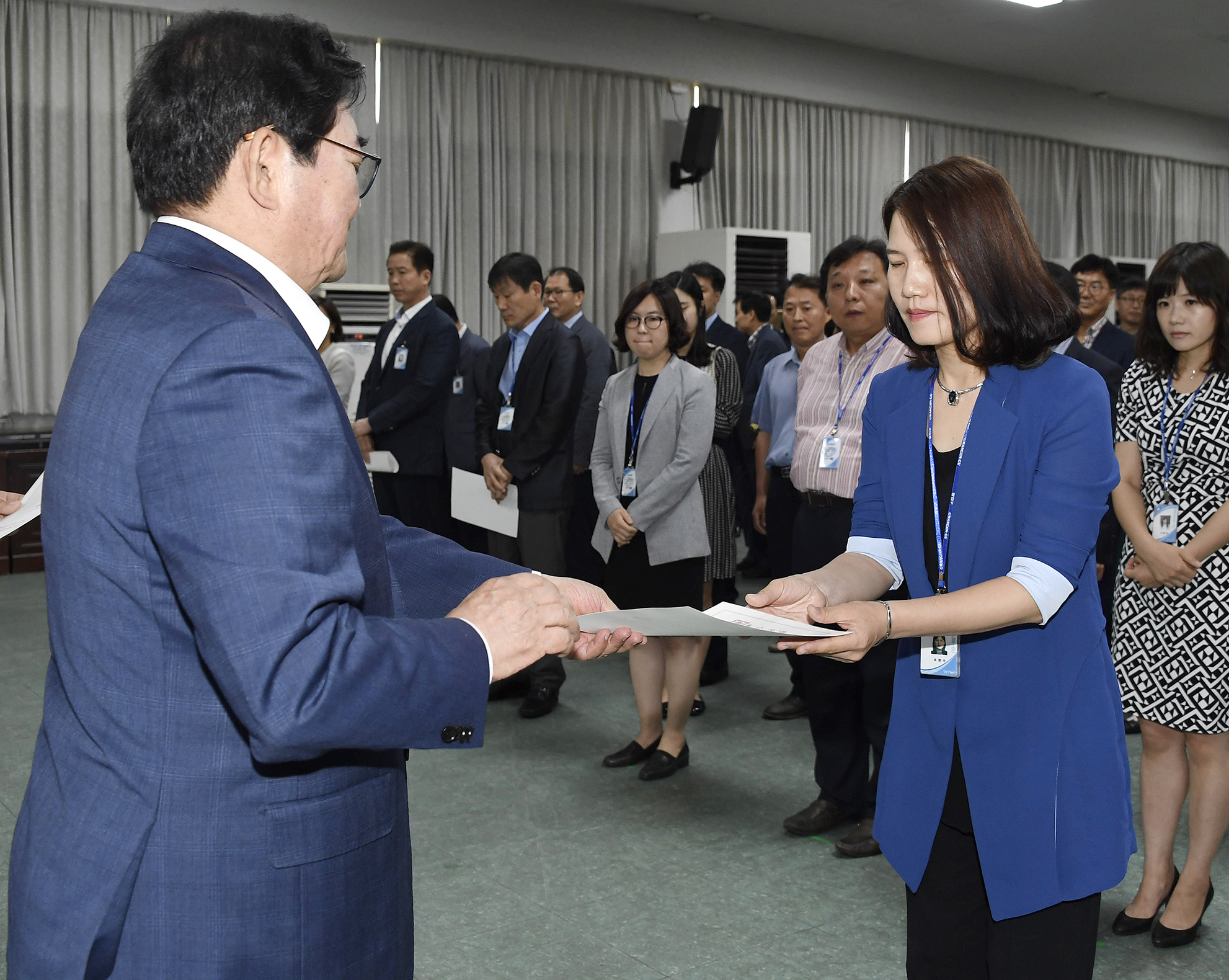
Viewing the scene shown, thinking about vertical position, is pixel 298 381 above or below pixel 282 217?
below

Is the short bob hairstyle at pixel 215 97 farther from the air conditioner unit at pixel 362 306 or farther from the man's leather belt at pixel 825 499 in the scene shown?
the air conditioner unit at pixel 362 306

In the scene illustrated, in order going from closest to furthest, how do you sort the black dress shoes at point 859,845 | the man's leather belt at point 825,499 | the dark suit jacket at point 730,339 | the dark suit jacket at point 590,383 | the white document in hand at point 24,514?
1. the white document in hand at point 24,514
2. the black dress shoes at point 859,845
3. the man's leather belt at point 825,499
4. the dark suit jacket at point 590,383
5. the dark suit jacket at point 730,339

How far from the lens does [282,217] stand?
113cm

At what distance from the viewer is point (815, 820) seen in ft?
10.4

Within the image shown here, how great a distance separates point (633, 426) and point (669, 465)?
22 cm

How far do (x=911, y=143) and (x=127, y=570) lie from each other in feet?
36.6

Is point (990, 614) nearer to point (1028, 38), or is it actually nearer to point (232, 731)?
point (232, 731)

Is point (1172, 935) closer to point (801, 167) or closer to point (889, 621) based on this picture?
point (889, 621)

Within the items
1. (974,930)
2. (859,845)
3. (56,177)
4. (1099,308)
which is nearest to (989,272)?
(974,930)

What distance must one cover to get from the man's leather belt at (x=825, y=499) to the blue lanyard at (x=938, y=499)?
4.81ft

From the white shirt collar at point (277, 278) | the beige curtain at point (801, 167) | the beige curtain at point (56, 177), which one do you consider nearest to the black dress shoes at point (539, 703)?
the white shirt collar at point (277, 278)

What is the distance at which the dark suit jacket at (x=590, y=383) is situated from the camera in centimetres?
503

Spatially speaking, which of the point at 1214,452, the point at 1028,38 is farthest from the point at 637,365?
the point at 1028,38

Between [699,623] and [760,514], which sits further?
[760,514]
